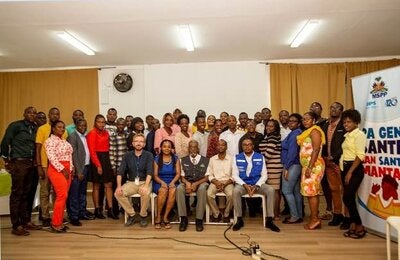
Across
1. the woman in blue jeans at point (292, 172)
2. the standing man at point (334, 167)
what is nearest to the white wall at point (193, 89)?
the woman in blue jeans at point (292, 172)

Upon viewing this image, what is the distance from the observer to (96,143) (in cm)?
476

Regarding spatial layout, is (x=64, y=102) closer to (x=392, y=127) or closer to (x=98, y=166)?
(x=98, y=166)

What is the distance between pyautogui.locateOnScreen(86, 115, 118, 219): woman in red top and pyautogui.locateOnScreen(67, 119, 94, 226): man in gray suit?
4.0 inches

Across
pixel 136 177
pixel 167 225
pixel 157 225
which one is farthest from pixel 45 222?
pixel 167 225

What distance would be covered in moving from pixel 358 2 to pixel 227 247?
3.54m

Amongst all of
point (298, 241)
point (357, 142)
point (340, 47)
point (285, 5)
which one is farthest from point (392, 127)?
point (340, 47)

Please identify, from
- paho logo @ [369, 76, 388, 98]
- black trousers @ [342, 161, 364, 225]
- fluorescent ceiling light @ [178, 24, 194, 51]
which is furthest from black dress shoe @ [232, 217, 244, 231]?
fluorescent ceiling light @ [178, 24, 194, 51]

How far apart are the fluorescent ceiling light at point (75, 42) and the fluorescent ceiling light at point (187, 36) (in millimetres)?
1922

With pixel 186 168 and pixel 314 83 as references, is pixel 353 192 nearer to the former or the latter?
pixel 186 168

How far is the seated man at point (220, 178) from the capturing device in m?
4.44

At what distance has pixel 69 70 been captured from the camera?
26.1ft

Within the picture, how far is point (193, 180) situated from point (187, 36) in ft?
8.52

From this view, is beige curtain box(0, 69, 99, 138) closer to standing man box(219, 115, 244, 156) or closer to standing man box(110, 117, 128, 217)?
standing man box(110, 117, 128, 217)

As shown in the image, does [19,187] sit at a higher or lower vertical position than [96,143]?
lower
